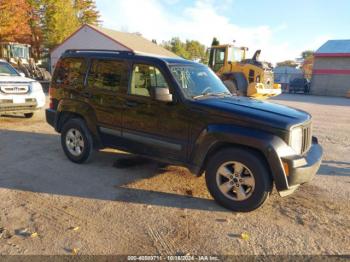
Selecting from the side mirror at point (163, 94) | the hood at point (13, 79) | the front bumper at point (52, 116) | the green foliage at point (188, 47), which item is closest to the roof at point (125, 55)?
the side mirror at point (163, 94)

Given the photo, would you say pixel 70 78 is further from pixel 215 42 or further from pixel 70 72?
pixel 215 42

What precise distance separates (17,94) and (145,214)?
676 centimetres

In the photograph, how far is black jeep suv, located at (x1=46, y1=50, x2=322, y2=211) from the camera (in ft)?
12.5

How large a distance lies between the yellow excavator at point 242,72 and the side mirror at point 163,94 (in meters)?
10.3

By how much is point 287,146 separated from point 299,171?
0.33 meters

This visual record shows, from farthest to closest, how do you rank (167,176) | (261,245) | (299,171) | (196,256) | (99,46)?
1. (99,46)
2. (167,176)
3. (299,171)
4. (261,245)
5. (196,256)

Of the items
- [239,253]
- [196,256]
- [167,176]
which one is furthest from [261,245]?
[167,176]

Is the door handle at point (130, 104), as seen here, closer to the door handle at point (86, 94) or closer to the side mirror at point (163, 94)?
the side mirror at point (163, 94)

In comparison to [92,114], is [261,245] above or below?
below

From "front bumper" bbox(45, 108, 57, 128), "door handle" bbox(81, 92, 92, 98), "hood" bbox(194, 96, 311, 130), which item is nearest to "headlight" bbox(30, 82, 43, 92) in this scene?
"front bumper" bbox(45, 108, 57, 128)

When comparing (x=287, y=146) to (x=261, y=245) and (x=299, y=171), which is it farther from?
(x=261, y=245)

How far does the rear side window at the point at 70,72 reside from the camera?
5.55m

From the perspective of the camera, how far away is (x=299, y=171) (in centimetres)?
373

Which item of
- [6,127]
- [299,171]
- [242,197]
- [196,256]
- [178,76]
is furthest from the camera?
[6,127]
